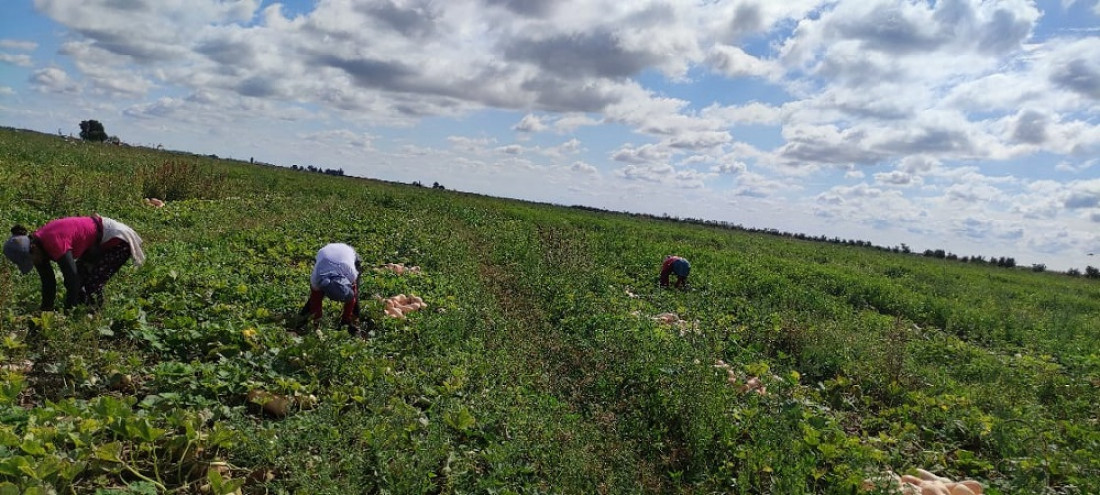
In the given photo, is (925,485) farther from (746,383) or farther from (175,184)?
(175,184)

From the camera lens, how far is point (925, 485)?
508cm

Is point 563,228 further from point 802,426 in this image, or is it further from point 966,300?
point 802,426

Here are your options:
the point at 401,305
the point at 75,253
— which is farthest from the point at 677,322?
the point at 75,253

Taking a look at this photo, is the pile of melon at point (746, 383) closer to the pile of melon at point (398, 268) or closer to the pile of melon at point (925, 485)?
the pile of melon at point (925, 485)

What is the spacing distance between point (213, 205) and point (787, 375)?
15355mm

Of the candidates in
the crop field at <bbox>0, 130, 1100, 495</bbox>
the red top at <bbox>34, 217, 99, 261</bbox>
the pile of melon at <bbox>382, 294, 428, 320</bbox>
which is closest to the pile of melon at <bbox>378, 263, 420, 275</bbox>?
the crop field at <bbox>0, 130, 1100, 495</bbox>

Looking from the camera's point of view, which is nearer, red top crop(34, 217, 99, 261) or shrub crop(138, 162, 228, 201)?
red top crop(34, 217, 99, 261)

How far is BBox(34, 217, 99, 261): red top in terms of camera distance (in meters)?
5.52

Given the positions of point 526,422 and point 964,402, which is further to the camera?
point 964,402

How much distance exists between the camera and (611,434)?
5.93 meters

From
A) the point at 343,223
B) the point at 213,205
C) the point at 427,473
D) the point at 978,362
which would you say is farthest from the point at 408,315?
the point at 213,205

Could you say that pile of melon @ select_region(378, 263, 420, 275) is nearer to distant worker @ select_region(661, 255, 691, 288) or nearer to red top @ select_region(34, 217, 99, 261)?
red top @ select_region(34, 217, 99, 261)

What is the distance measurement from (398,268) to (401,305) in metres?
2.71

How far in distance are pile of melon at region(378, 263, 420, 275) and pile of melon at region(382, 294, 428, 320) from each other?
202cm
